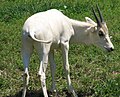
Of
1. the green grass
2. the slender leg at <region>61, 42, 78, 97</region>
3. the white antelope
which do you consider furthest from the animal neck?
the green grass

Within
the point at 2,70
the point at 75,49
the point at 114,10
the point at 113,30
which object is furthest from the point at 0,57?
the point at 114,10

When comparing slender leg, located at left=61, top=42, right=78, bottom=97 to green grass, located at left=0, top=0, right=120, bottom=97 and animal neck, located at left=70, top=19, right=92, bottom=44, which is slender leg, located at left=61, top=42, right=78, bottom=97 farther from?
animal neck, located at left=70, top=19, right=92, bottom=44

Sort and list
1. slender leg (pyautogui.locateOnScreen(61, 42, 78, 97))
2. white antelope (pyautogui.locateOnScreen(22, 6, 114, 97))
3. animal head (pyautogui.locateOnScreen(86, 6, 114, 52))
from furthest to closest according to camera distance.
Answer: animal head (pyautogui.locateOnScreen(86, 6, 114, 52)) → slender leg (pyautogui.locateOnScreen(61, 42, 78, 97)) → white antelope (pyautogui.locateOnScreen(22, 6, 114, 97))

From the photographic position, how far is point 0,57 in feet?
29.1

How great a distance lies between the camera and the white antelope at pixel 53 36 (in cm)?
662

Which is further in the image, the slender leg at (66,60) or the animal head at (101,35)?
the animal head at (101,35)

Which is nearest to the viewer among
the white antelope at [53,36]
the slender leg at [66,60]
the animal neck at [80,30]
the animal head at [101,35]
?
the white antelope at [53,36]

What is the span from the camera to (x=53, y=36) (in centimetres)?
677

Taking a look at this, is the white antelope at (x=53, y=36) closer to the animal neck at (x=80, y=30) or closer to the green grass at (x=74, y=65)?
the animal neck at (x=80, y=30)

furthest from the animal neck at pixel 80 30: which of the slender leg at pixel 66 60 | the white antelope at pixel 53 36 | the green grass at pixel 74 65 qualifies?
the green grass at pixel 74 65

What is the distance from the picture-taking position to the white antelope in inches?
261

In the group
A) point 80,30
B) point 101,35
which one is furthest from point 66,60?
point 101,35

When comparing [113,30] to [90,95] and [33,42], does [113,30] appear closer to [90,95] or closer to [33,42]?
[90,95]

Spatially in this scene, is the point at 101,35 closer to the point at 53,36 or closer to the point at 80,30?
the point at 80,30
